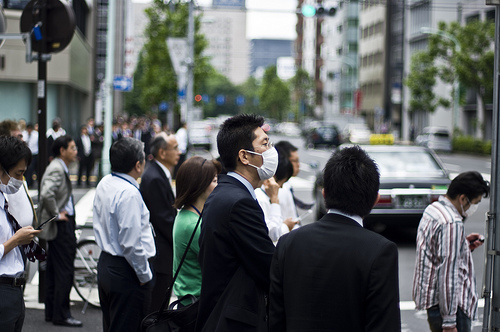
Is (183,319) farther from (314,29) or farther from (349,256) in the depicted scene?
(314,29)

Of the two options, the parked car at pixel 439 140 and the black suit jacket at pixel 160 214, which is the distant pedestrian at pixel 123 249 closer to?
the black suit jacket at pixel 160 214

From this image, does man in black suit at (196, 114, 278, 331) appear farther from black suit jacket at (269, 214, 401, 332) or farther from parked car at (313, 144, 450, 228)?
parked car at (313, 144, 450, 228)

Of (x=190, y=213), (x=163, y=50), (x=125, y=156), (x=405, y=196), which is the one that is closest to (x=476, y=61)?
(x=163, y=50)

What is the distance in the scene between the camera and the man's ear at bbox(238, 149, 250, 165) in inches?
147

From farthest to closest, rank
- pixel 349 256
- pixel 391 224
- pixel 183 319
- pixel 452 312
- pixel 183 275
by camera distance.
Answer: pixel 391 224 < pixel 452 312 < pixel 183 275 < pixel 183 319 < pixel 349 256

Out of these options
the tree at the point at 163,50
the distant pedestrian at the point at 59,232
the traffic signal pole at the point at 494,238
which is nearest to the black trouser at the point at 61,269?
the distant pedestrian at the point at 59,232

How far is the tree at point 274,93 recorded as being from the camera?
134 meters

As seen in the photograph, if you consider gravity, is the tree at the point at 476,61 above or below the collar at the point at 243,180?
above

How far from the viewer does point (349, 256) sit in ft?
9.75

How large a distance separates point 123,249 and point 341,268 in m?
2.54

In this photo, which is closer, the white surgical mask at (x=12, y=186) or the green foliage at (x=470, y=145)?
the white surgical mask at (x=12, y=186)

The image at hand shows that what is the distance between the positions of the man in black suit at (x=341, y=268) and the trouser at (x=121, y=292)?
7.20 ft

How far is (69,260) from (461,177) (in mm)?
3877

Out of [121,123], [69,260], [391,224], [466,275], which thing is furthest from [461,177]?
[121,123]
